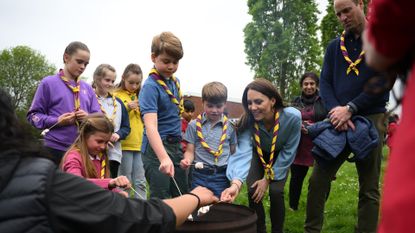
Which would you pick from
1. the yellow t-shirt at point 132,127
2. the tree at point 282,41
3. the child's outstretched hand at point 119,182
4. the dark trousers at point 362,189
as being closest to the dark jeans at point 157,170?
the child's outstretched hand at point 119,182

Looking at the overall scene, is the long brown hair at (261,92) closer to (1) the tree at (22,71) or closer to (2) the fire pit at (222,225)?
(2) the fire pit at (222,225)

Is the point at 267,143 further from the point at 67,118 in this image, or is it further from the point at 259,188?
the point at 67,118

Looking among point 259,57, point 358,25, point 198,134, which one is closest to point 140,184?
point 198,134

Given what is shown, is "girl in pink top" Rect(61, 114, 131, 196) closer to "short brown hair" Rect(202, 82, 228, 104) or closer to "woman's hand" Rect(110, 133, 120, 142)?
"short brown hair" Rect(202, 82, 228, 104)

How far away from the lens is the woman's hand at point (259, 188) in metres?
3.57

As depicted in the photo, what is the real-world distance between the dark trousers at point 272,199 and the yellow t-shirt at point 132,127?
1.61 meters

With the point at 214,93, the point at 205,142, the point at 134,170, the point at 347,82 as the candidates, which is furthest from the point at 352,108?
the point at 134,170

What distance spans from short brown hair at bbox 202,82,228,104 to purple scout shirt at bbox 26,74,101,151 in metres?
1.16

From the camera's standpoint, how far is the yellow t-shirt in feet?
16.0

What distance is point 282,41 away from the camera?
32.3 m

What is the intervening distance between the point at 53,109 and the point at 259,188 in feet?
6.38

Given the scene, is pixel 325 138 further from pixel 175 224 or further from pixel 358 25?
pixel 175 224

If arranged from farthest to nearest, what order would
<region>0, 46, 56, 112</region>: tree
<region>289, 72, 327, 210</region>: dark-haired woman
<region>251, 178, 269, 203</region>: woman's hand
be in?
1. <region>0, 46, 56, 112</region>: tree
2. <region>289, 72, 327, 210</region>: dark-haired woman
3. <region>251, 178, 269, 203</region>: woman's hand

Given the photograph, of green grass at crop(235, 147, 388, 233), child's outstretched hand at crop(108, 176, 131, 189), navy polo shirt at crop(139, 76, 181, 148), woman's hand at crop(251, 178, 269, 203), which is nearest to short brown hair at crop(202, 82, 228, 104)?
navy polo shirt at crop(139, 76, 181, 148)
